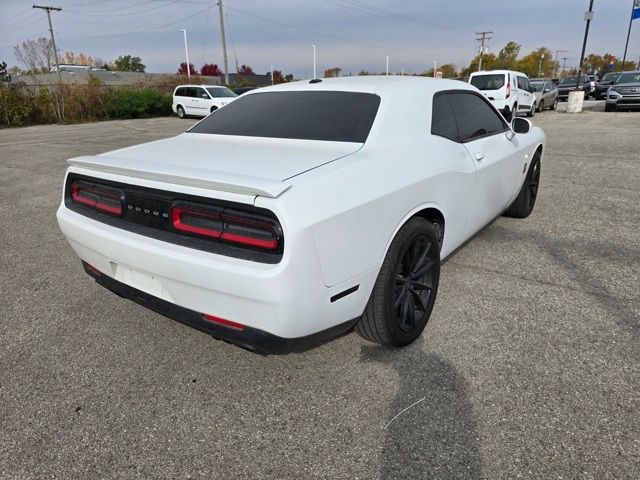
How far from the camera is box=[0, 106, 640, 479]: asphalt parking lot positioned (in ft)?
6.26

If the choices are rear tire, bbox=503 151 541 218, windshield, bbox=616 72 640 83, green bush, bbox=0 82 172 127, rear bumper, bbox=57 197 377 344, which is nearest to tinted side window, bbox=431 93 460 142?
rear bumper, bbox=57 197 377 344

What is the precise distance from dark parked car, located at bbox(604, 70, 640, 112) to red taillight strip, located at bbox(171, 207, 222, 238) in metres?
21.3

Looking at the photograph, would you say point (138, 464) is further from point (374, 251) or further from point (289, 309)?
point (374, 251)

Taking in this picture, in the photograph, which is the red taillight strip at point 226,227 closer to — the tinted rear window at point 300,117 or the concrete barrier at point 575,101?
the tinted rear window at point 300,117

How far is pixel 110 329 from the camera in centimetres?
295

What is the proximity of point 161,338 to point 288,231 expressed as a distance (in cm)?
150

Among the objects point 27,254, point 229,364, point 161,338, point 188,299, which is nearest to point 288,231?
point 188,299

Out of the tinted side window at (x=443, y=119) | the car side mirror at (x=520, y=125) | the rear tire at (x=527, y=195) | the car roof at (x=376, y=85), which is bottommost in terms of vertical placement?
the rear tire at (x=527, y=195)

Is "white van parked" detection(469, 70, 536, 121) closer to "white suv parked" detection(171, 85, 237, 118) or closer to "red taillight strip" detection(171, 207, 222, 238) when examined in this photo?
"white suv parked" detection(171, 85, 237, 118)

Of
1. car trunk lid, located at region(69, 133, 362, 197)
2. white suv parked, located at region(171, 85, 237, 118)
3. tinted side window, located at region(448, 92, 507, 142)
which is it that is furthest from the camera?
white suv parked, located at region(171, 85, 237, 118)

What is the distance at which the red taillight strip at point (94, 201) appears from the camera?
2.44 meters

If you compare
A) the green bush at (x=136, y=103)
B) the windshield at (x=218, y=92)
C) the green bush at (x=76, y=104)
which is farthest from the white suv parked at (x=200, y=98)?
the green bush at (x=76, y=104)

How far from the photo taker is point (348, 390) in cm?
233

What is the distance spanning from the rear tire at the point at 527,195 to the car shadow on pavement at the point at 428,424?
2.93 meters
